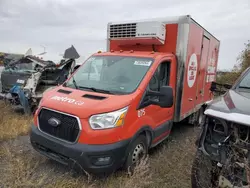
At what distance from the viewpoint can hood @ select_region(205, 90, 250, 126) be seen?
96.0 inches

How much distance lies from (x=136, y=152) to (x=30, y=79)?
16.5ft

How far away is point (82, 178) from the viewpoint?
361 cm

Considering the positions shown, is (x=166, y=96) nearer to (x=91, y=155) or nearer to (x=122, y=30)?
(x=91, y=155)

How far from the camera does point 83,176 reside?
365cm

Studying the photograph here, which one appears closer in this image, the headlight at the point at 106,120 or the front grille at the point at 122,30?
the headlight at the point at 106,120

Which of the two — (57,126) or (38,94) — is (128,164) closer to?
(57,126)

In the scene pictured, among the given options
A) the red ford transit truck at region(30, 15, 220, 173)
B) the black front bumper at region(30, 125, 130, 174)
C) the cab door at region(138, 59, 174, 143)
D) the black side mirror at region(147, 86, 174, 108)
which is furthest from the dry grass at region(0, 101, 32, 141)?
the black side mirror at region(147, 86, 174, 108)

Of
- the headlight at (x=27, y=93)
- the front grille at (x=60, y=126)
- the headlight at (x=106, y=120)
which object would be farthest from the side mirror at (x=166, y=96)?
the headlight at (x=27, y=93)

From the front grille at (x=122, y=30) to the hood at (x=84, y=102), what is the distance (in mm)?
1924

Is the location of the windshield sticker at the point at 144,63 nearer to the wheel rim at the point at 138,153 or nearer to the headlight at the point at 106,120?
the headlight at the point at 106,120

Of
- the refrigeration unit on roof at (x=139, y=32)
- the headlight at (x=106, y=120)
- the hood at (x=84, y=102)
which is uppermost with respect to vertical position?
the refrigeration unit on roof at (x=139, y=32)

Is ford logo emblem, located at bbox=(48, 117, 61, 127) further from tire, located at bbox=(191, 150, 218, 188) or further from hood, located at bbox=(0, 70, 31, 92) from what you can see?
hood, located at bbox=(0, 70, 31, 92)

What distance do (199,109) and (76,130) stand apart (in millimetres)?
4657

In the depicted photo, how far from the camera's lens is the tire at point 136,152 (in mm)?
3592
